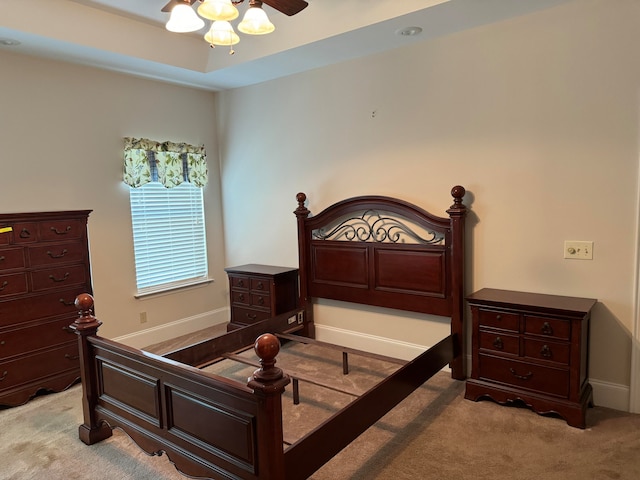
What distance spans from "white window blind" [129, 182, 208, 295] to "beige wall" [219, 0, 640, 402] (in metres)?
1.31

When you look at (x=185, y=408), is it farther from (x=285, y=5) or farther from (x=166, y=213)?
(x=166, y=213)

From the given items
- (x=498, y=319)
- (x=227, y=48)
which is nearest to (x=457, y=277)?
(x=498, y=319)

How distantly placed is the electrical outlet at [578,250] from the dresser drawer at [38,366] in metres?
3.57

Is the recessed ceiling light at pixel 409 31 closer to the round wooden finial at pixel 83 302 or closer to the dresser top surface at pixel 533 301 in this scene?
the dresser top surface at pixel 533 301

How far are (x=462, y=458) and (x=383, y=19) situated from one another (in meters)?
2.71

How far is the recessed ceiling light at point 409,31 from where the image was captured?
10.4ft

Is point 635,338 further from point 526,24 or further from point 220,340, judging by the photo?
point 220,340

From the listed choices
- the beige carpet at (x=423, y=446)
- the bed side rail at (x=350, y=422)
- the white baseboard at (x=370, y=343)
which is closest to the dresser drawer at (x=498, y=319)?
the bed side rail at (x=350, y=422)

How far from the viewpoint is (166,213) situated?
14.9ft

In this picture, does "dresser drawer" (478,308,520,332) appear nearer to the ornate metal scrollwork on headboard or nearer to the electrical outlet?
the electrical outlet

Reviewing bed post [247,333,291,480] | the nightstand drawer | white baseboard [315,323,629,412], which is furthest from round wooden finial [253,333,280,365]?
the nightstand drawer

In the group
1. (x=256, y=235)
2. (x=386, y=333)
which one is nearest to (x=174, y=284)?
(x=256, y=235)

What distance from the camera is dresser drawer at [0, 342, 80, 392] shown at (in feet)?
10.0

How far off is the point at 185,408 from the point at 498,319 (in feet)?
6.41
